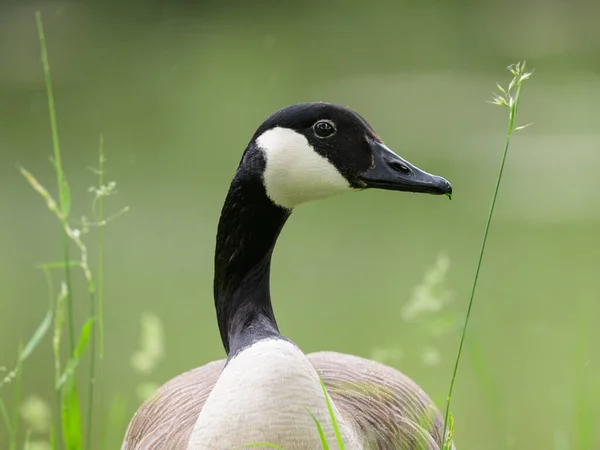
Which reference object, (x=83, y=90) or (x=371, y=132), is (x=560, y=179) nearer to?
(x=83, y=90)

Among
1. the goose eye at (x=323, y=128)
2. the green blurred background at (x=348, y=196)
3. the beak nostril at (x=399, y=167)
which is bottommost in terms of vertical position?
the green blurred background at (x=348, y=196)

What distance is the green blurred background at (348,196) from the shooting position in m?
3.93

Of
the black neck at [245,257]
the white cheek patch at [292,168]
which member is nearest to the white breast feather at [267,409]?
the black neck at [245,257]

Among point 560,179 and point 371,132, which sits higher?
point 371,132

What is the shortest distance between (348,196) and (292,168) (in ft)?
14.1

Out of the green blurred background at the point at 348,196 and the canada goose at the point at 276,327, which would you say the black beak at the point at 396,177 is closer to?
the canada goose at the point at 276,327

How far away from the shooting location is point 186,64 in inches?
335

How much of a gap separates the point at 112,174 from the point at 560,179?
3.01 m

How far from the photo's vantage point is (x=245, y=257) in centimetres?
178

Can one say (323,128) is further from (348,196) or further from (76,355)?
(348,196)

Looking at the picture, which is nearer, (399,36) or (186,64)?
(186,64)

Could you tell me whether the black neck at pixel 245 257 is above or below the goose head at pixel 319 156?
below

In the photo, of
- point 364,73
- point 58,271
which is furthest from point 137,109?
point 58,271

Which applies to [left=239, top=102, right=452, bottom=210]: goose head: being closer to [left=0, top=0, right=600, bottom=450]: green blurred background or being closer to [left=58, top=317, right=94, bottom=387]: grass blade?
[left=0, top=0, right=600, bottom=450]: green blurred background
